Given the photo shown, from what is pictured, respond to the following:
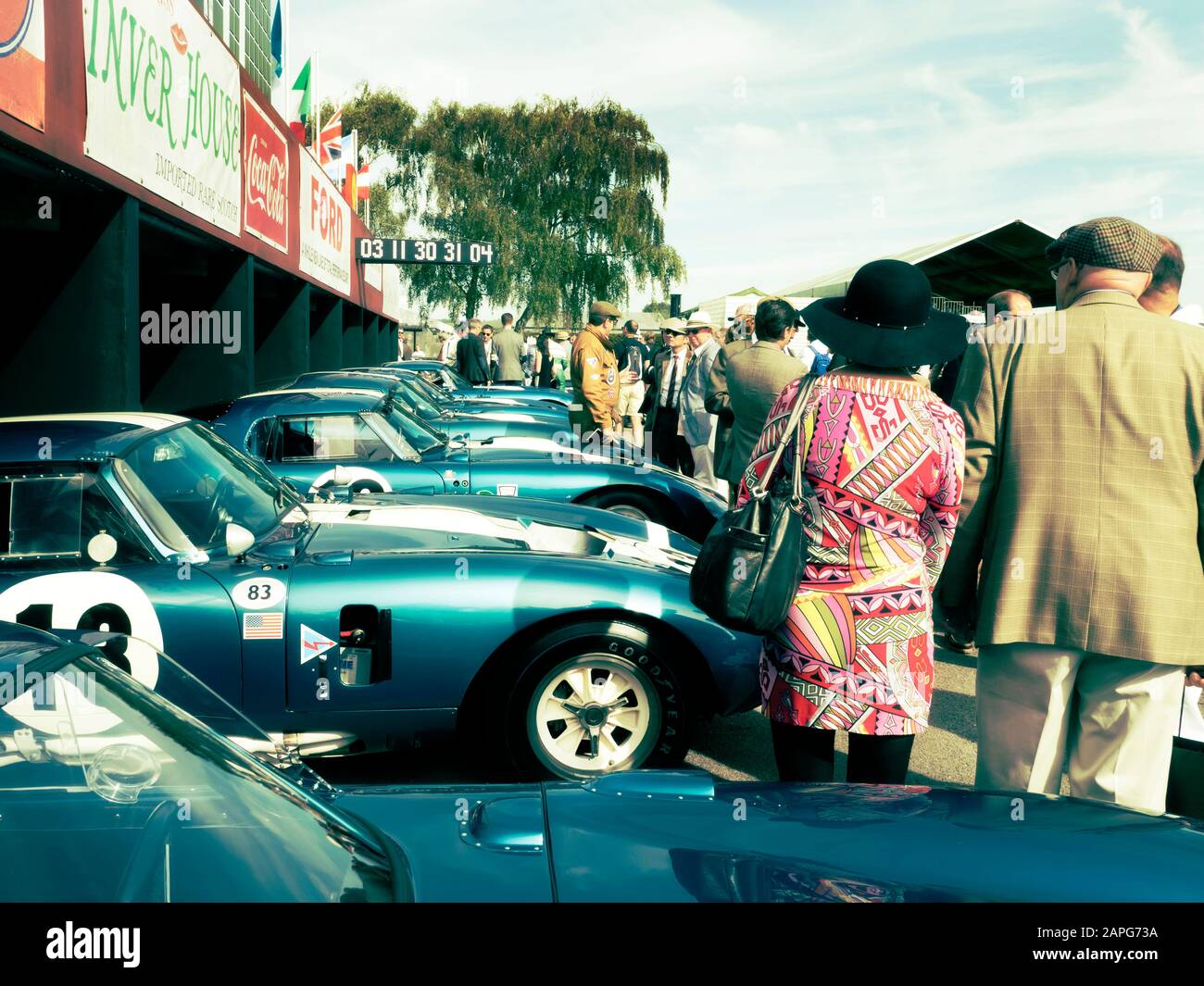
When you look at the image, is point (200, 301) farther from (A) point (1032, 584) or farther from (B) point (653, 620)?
(A) point (1032, 584)

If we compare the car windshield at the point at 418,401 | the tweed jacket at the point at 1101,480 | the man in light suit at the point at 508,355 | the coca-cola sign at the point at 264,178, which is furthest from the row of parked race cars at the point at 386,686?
the man in light suit at the point at 508,355

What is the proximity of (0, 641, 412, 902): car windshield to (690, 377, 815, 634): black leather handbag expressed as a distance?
1.06 m

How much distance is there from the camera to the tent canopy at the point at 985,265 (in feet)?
52.9

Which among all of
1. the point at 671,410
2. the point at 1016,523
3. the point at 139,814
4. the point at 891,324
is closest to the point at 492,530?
the point at 891,324

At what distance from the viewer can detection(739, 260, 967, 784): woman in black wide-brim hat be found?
2719mm

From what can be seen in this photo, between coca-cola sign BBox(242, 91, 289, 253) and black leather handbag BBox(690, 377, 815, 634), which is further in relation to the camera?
coca-cola sign BBox(242, 91, 289, 253)

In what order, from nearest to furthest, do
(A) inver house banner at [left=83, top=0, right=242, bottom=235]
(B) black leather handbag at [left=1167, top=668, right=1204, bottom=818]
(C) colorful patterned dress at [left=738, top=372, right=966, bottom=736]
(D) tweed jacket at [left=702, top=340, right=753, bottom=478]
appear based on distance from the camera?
(C) colorful patterned dress at [left=738, top=372, right=966, bottom=736] < (B) black leather handbag at [left=1167, top=668, right=1204, bottom=818] < (A) inver house banner at [left=83, top=0, right=242, bottom=235] < (D) tweed jacket at [left=702, top=340, right=753, bottom=478]

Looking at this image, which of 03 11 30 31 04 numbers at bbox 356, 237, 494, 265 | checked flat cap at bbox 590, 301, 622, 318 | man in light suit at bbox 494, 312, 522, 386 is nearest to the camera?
checked flat cap at bbox 590, 301, 622, 318

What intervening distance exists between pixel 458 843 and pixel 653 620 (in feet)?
7.35

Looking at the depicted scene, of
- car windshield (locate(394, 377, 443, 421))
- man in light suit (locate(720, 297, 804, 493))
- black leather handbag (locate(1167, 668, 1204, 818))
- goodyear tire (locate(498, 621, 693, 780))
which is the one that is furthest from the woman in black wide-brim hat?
car windshield (locate(394, 377, 443, 421))

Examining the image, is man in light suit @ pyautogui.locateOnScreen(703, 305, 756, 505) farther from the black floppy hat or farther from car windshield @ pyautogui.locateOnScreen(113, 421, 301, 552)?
the black floppy hat

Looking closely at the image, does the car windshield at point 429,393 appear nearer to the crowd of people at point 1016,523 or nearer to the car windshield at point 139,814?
the crowd of people at point 1016,523

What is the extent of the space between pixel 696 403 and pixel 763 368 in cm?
403

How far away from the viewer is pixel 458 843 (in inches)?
70.7
